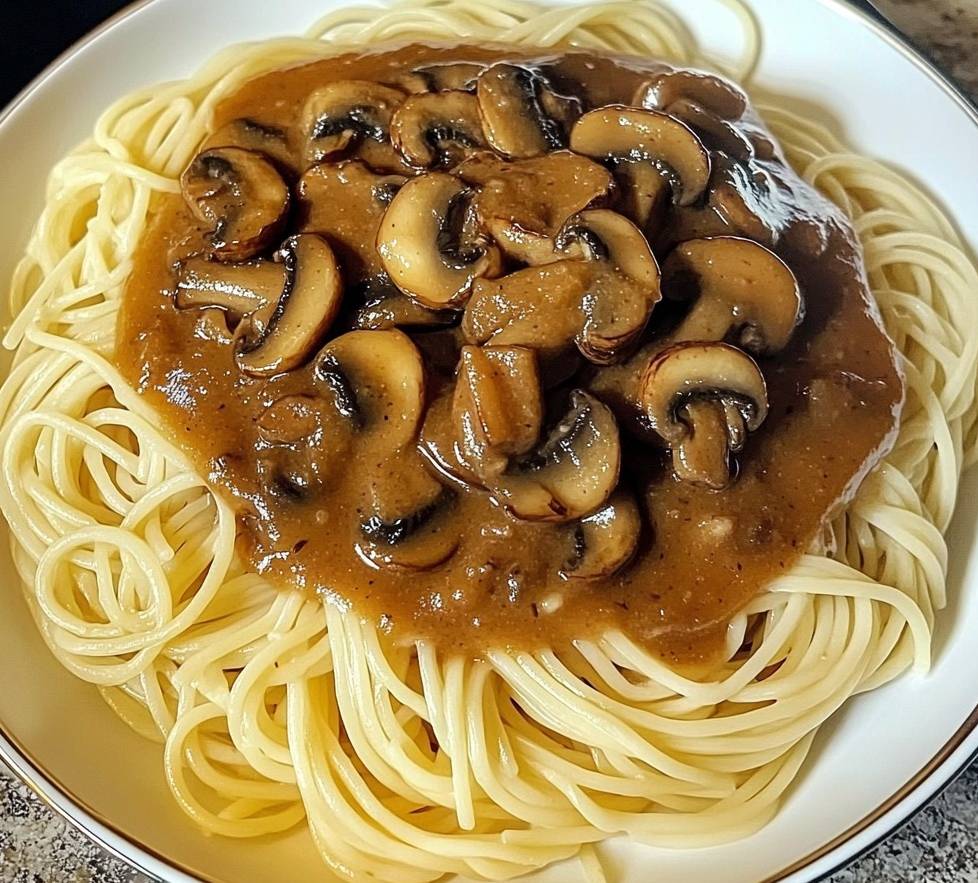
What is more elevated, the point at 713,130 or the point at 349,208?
the point at 713,130

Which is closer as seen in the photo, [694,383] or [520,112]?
[694,383]

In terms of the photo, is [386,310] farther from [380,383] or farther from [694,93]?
[694,93]

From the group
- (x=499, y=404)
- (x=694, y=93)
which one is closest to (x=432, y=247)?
(x=499, y=404)

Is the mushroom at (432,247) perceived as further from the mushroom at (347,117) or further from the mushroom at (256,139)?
the mushroom at (256,139)

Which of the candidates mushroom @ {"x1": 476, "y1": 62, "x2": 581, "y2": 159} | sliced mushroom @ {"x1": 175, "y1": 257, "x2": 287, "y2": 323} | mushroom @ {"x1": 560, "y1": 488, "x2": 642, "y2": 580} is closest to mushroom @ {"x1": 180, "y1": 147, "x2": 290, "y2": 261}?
sliced mushroom @ {"x1": 175, "y1": 257, "x2": 287, "y2": 323}

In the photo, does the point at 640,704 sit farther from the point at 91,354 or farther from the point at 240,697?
the point at 91,354

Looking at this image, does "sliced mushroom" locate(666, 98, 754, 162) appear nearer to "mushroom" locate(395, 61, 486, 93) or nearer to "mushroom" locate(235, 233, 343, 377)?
"mushroom" locate(395, 61, 486, 93)
